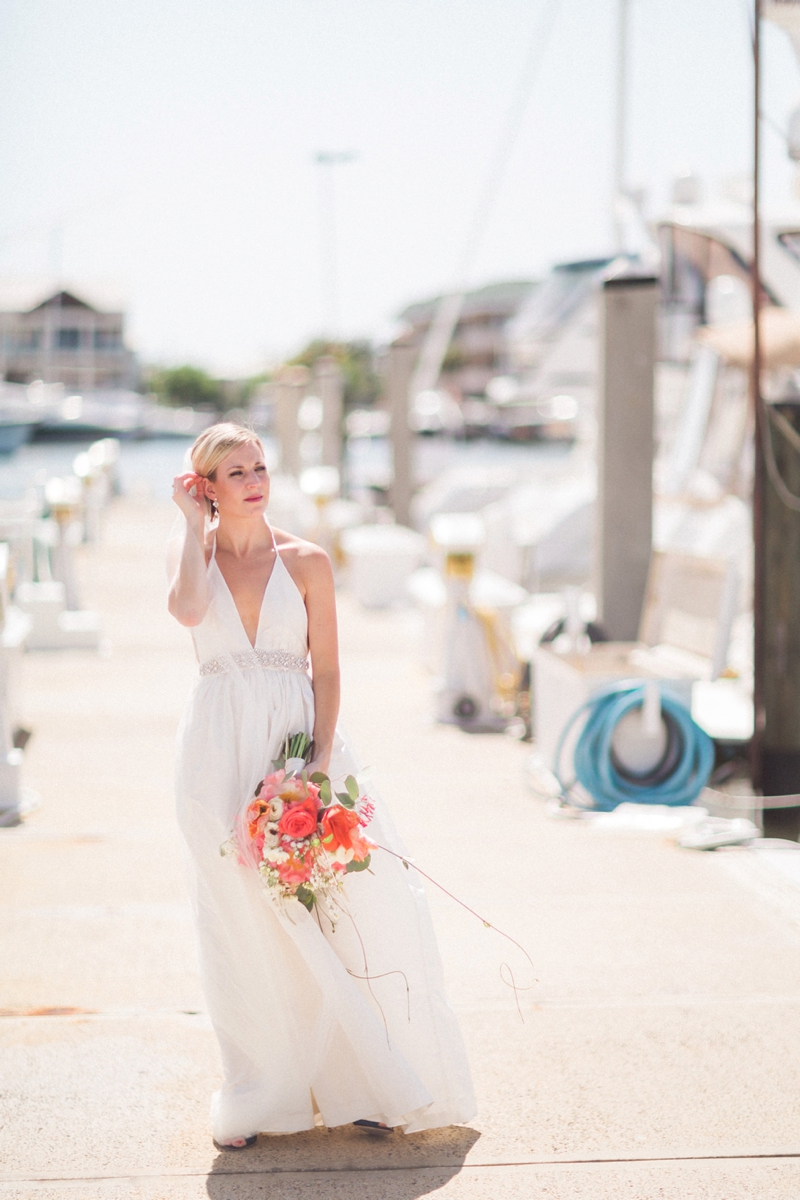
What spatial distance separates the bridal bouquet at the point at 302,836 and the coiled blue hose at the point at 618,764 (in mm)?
3527

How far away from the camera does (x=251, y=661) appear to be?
134 inches

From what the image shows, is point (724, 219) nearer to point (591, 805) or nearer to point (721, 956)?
point (591, 805)

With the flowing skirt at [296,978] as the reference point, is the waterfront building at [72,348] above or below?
above

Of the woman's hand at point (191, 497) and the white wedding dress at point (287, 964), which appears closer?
the white wedding dress at point (287, 964)

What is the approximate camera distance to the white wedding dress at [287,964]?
128 inches

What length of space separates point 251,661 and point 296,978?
80 cm

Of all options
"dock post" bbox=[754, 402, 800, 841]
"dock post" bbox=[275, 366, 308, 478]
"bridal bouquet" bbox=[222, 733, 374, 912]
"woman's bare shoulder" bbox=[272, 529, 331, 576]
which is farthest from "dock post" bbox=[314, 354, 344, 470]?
"bridal bouquet" bbox=[222, 733, 374, 912]

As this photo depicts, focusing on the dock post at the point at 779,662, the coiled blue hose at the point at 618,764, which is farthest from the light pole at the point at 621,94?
the coiled blue hose at the point at 618,764

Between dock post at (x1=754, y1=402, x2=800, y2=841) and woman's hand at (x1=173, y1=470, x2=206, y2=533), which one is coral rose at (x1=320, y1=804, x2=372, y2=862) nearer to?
woman's hand at (x1=173, y1=470, x2=206, y2=533)

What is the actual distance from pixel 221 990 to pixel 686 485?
14.2 m

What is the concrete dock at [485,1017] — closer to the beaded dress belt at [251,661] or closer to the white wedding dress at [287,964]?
the white wedding dress at [287,964]

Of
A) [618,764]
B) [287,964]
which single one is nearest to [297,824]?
[287,964]

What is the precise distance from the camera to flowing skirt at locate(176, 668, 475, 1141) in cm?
326

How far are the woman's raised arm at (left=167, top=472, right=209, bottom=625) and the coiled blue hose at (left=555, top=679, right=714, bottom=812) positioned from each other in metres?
3.63
